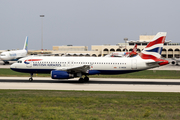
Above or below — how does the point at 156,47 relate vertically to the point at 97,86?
above

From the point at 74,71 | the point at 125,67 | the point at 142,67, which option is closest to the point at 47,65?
the point at 74,71

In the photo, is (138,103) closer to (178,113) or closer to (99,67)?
(178,113)

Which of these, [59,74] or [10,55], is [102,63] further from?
[10,55]

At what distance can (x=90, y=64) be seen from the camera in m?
34.8

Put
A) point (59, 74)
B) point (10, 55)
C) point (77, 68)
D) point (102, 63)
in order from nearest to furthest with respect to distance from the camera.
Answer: point (59, 74), point (77, 68), point (102, 63), point (10, 55)

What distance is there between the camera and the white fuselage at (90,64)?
113ft

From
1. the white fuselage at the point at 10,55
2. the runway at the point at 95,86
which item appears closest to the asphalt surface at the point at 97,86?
the runway at the point at 95,86

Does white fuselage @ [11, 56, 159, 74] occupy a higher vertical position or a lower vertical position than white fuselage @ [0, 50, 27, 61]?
lower

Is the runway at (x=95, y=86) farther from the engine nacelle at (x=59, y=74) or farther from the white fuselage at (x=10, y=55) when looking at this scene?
the white fuselage at (x=10, y=55)

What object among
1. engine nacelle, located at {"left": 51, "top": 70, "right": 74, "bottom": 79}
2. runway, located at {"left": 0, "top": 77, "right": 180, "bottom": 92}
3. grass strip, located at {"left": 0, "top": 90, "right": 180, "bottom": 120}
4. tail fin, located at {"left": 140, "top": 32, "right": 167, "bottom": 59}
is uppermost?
tail fin, located at {"left": 140, "top": 32, "right": 167, "bottom": 59}

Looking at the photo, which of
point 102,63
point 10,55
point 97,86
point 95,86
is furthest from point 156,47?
point 10,55

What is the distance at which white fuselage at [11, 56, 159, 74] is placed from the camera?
3453 cm

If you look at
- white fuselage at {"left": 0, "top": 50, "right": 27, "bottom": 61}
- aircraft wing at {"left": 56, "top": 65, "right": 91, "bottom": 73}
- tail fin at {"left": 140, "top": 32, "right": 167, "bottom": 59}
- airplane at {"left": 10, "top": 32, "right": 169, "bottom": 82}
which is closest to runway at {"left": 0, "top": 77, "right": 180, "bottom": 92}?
aircraft wing at {"left": 56, "top": 65, "right": 91, "bottom": 73}

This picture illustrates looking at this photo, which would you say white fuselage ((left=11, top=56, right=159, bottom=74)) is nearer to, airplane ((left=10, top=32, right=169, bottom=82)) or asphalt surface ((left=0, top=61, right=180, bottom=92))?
airplane ((left=10, top=32, right=169, bottom=82))
